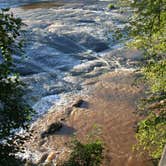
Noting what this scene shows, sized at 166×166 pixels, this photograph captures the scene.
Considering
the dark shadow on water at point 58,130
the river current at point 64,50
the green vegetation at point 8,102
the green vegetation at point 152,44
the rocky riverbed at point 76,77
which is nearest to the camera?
the green vegetation at point 8,102

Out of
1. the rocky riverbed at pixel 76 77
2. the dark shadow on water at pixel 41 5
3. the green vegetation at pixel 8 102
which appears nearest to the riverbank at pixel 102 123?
the rocky riverbed at pixel 76 77

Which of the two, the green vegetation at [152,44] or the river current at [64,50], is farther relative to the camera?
the river current at [64,50]

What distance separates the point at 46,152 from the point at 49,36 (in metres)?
20.5

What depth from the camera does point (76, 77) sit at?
31938 millimetres

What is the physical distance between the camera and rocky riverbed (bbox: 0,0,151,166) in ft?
73.4

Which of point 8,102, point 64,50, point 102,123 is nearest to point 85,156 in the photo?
point 8,102

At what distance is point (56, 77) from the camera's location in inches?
1253

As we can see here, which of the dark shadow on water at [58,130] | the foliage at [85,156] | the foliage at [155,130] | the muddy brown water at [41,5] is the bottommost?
the dark shadow on water at [58,130]

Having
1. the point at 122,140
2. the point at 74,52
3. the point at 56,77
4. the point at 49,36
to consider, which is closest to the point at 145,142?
the point at 122,140

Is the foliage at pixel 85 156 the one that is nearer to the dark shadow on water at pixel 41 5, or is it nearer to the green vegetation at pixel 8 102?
the green vegetation at pixel 8 102

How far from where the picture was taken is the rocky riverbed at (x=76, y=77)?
22.4 meters

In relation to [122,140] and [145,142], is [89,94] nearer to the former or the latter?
[122,140]

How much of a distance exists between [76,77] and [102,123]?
8.55 m

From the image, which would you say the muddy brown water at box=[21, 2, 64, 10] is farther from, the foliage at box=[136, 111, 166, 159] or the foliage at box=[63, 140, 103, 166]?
the foliage at box=[136, 111, 166, 159]
